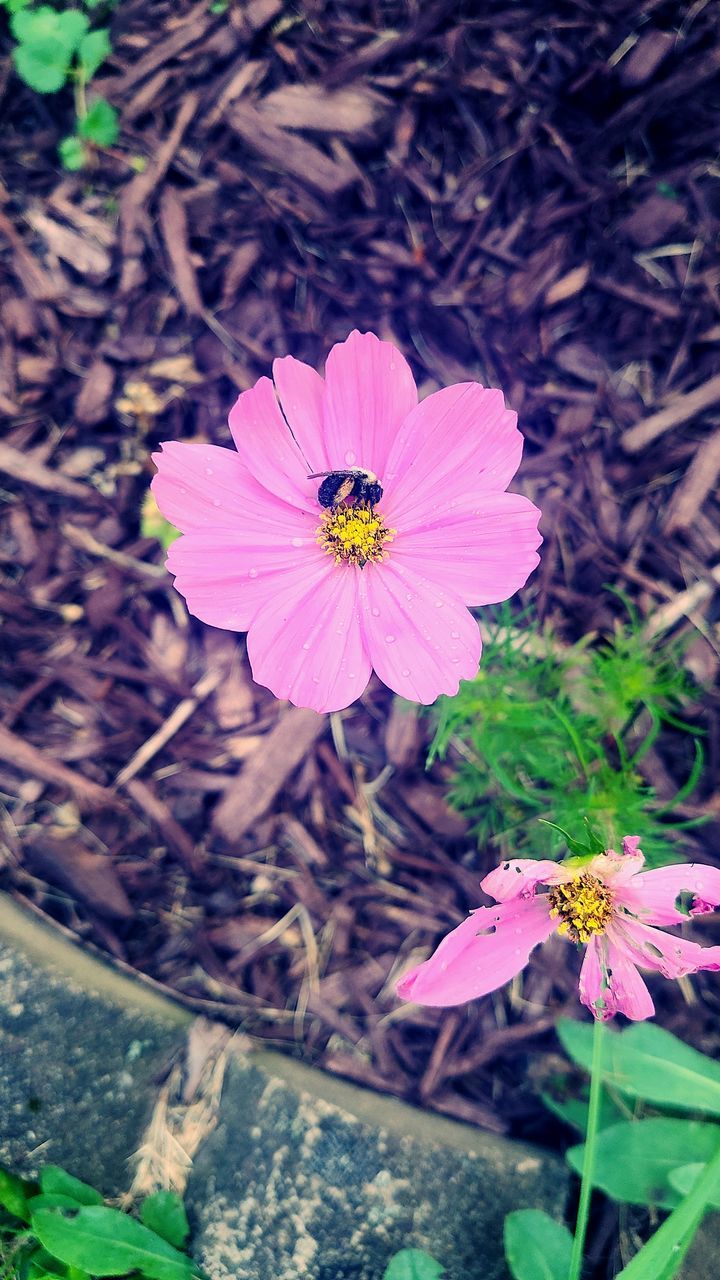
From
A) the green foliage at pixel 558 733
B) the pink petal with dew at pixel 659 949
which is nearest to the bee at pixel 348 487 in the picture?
the green foliage at pixel 558 733

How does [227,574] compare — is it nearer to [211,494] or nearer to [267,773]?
[211,494]

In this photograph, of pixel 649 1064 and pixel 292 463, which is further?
pixel 649 1064

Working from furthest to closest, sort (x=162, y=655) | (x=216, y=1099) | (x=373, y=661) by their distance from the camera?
(x=162, y=655) < (x=216, y=1099) < (x=373, y=661)

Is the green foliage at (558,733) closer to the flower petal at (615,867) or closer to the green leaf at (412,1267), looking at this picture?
the flower petal at (615,867)

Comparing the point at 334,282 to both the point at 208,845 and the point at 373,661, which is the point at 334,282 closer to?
the point at 373,661

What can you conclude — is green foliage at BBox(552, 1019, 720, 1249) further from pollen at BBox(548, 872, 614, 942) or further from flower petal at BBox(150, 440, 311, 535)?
flower petal at BBox(150, 440, 311, 535)

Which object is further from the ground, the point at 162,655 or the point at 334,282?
the point at 334,282

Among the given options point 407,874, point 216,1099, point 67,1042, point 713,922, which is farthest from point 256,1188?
point 713,922

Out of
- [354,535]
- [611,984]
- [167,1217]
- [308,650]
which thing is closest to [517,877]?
[611,984]
